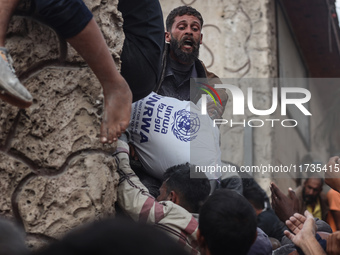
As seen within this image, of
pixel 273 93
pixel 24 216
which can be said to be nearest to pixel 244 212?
pixel 24 216

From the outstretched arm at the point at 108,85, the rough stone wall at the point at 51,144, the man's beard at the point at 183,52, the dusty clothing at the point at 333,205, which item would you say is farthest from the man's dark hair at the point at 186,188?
the dusty clothing at the point at 333,205

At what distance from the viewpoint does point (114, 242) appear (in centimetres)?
127

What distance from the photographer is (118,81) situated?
2.74 meters

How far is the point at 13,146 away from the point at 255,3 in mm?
5224

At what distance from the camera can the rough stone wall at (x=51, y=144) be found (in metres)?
2.65

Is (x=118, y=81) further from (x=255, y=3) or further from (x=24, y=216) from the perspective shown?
(x=255, y=3)

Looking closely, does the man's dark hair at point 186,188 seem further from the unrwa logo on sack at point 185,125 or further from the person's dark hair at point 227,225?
the person's dark hair at point 227,225

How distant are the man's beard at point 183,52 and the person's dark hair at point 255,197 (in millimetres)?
1520

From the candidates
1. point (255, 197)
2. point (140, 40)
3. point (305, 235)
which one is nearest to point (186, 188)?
point (305, 235)

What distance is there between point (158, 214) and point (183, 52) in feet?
5.15

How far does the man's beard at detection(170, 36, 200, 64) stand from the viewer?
4.30m

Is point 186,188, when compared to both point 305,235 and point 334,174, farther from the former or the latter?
point 334,174

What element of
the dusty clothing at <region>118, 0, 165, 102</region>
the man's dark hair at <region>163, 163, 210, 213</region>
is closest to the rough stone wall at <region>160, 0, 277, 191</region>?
the man's dark hair at <region>163, 163, 210, 213</region>

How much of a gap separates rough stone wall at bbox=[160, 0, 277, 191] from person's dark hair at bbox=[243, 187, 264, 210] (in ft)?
4.63
